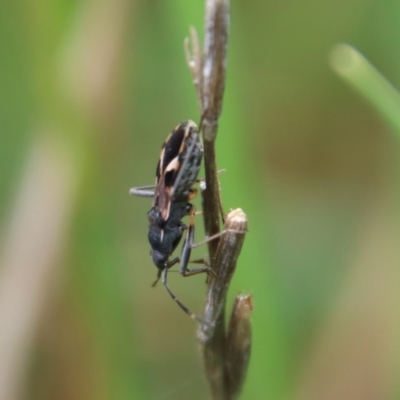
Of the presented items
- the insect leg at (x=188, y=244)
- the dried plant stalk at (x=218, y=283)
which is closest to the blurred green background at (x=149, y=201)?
the insect leg at (x=188, y=244)

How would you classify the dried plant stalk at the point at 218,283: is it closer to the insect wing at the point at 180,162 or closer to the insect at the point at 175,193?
the insect at the point at 175,193

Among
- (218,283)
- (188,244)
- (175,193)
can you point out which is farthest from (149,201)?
(218,283)

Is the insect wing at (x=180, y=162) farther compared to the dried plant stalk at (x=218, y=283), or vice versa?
the insect wing at (x=180, y=162)

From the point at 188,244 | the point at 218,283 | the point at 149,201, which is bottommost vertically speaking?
the point at 218,283

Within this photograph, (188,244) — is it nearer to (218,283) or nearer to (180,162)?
(180,162)

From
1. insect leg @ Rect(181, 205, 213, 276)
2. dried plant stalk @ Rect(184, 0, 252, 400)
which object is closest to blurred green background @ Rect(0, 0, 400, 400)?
insect leg @ Rect(181, 205, 213, 276)

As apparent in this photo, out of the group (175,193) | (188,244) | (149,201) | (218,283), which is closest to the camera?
(218,283)

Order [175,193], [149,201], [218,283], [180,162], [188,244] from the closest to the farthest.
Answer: [218,283] → [180,162] → [175,193] → [188,244] → [149,201]
